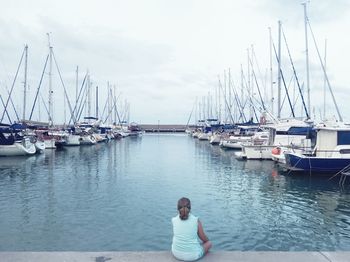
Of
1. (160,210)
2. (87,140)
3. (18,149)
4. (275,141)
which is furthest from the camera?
(87,140)

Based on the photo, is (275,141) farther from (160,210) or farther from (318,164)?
(160,210)

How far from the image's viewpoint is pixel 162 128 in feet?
636

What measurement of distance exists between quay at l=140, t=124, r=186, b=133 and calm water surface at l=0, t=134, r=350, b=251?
521ft

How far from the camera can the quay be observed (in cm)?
18775

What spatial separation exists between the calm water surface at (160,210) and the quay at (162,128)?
15883cm

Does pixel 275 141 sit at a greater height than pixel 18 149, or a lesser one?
greater

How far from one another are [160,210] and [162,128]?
584 ft

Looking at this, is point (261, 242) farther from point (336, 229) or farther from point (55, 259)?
point (55, 259)

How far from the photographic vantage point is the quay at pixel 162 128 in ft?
616

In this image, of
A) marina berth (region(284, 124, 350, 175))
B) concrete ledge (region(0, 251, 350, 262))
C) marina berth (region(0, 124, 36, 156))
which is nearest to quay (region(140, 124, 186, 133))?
marina berth (region(0, 124, 36, 156))

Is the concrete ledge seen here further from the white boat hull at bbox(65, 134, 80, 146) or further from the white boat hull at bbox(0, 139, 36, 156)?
the white boat hull at bbox(65, 134, 80, 146)

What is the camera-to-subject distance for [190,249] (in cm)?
592

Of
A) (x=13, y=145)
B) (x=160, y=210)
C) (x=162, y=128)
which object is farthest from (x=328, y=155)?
(x=162, y=128)

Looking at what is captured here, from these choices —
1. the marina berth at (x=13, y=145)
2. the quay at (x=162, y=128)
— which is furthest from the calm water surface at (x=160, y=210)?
the quay at (x=162, y=128)
